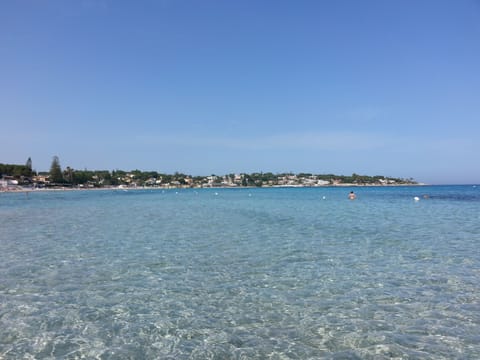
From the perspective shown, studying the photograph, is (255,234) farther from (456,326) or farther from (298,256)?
(456,326)

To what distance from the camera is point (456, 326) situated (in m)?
7.42

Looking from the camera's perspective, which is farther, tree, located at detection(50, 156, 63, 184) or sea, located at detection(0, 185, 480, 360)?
tree, located at detection(50, 156, 63, 184)

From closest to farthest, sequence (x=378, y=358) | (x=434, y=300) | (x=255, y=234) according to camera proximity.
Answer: (x=378, y=358)
(x=434, y=300)
(x=255, y=234)

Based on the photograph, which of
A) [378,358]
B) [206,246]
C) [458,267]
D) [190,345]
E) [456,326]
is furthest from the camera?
[206,246]

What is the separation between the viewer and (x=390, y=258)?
45.4 ft

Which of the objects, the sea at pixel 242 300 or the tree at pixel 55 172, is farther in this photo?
the tree at pixel 55 172

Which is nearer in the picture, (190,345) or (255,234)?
(190,345)

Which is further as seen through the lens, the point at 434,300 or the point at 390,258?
the point at 390,258

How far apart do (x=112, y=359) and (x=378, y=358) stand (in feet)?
15.1

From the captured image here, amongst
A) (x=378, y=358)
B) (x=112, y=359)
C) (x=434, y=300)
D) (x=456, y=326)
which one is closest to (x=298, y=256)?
(x=434, y=300)

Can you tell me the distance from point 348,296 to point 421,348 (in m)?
2.92

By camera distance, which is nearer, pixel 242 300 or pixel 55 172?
pixel 242 300

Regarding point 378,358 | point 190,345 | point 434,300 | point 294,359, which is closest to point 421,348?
point 378,358

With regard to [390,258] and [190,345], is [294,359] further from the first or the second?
[390,258]
